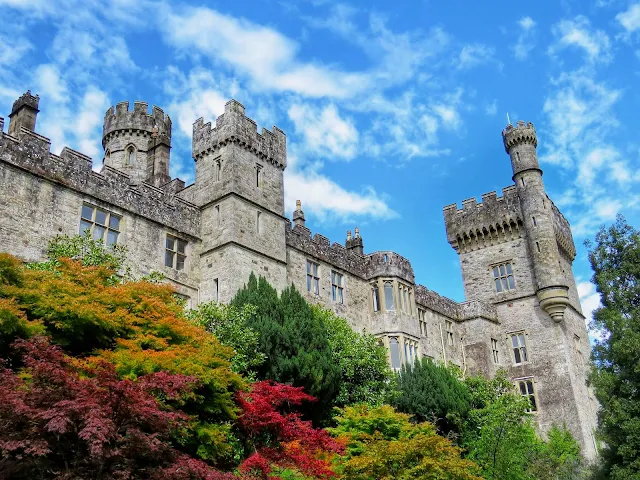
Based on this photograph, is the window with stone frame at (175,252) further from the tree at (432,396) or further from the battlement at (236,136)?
the tree at (432,396)

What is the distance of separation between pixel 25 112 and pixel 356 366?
51.3 ft

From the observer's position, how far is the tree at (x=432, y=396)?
25.2 meters

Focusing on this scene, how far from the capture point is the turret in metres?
25.3

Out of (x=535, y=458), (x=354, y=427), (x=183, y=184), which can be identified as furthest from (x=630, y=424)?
(x=183, y=184)

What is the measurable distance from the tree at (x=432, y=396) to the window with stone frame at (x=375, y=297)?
3.57 meters

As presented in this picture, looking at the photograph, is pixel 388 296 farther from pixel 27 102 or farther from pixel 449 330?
pixel 27 102

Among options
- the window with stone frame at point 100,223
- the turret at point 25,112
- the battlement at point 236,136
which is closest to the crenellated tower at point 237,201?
the battlement at point 236,136

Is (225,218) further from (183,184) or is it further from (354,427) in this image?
(354,427)

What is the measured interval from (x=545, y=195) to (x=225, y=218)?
21458 millimetres

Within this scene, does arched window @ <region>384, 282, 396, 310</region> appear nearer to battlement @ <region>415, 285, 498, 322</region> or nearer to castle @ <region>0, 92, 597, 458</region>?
castle @ <region>0, 92, 597, 458</region>

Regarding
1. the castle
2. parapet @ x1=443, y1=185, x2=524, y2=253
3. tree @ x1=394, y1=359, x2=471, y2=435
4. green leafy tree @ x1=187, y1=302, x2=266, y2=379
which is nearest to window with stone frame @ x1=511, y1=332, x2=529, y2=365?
the castle

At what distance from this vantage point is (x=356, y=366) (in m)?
24.2

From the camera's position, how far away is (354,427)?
19.9 meters

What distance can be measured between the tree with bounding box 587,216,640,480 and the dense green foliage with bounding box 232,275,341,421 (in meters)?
9.72
